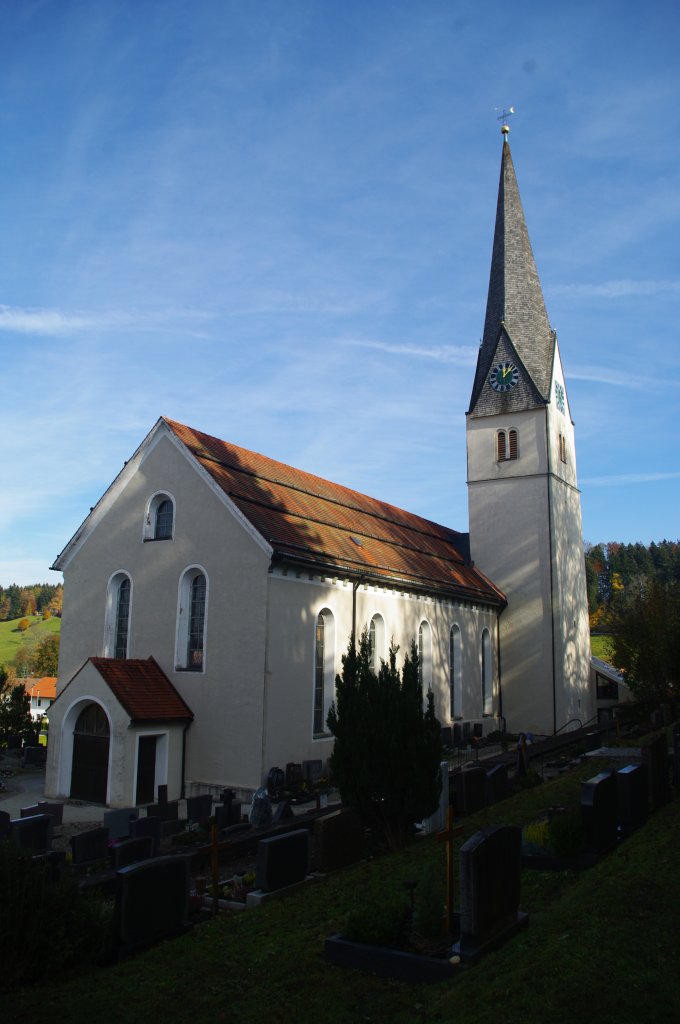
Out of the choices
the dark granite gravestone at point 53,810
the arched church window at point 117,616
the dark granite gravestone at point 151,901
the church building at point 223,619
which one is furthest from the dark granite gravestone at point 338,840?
the arched church window at point 117,616

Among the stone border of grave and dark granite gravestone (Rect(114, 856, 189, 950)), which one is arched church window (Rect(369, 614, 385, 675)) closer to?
dark granite gravestone (Rect(114, 856, 189, 950))

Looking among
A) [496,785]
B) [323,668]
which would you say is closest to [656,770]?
[496,785]

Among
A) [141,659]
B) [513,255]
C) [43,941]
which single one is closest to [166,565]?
[141,659]

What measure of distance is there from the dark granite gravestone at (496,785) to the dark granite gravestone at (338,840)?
425 centimetres

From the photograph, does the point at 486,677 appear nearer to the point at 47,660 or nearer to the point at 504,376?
the point at 504,376

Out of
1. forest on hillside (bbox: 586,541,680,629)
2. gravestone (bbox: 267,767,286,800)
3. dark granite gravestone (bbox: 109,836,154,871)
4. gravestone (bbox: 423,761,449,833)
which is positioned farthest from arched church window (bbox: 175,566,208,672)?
forest on hillside (bbox: 586,541,680,629)

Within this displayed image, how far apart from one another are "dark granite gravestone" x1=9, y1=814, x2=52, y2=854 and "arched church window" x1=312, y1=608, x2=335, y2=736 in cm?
868

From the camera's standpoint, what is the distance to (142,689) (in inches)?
764

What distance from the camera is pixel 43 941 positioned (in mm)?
7227

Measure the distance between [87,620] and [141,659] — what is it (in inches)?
97.3

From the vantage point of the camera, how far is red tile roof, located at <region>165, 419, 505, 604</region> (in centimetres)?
2088

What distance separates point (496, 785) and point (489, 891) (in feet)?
29.6

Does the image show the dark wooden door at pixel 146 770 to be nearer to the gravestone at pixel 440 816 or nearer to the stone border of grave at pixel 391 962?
the gravestone at pixel 440 816

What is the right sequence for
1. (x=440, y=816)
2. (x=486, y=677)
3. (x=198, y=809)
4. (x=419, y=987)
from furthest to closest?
(x=486, y=677) → (x=198, y=809) → (x=440, y=816) → (x=419, y=987)
